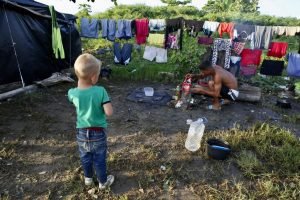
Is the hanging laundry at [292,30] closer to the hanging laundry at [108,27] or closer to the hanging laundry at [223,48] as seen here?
the hanging laundry at [223,48]

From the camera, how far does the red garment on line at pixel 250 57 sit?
8966 millimetres

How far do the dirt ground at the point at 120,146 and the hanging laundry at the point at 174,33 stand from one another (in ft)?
14.3

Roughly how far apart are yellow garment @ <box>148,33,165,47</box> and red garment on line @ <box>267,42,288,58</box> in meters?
4.13

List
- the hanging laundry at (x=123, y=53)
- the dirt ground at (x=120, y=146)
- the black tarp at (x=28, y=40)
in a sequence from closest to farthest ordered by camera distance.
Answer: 1. the dirt ground at (x=120, y=146)
2. the black tarp at (x=28, y=40)
3. the hanging laundry at (x=123, y=53)

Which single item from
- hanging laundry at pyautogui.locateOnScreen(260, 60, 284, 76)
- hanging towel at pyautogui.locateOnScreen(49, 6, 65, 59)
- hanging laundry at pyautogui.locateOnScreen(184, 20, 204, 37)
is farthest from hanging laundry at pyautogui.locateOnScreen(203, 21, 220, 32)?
hanging towel at pyautogui.locateOnScreen(49, 6, 65, 59)

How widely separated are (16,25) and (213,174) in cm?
632

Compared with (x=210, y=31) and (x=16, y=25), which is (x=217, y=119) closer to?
(x=16, y=25)

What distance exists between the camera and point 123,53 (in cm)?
980

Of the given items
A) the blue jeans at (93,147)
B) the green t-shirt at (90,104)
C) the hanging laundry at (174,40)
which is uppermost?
the hanging laundry at (174,40)

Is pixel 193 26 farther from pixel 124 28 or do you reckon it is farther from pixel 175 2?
→ pixel 175 2

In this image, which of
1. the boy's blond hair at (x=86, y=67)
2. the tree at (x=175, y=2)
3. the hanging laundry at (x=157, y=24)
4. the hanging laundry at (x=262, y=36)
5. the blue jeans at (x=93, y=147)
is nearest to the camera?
the boy's blond hair at (x=86, y=67)

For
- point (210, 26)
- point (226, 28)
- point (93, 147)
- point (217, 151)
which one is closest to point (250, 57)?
point (226, 28)

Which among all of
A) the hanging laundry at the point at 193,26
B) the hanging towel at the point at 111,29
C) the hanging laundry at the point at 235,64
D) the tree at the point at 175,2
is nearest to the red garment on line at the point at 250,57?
the hanging laundry at the point at 235,64

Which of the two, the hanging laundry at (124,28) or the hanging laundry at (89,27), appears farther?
the hanging laundry at (89,27)
